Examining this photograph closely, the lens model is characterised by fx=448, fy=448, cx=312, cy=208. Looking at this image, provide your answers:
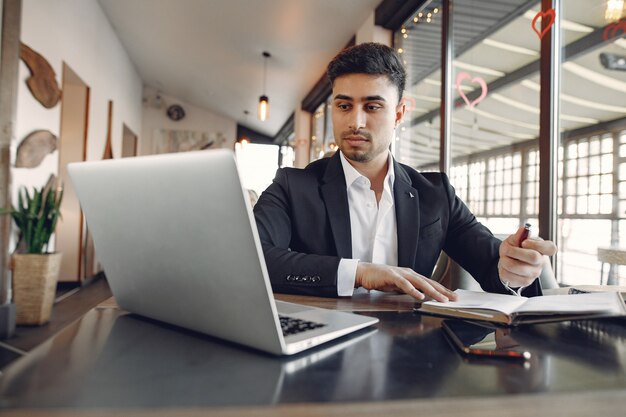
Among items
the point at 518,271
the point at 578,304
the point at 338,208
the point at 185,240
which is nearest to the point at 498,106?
the point at 338,208

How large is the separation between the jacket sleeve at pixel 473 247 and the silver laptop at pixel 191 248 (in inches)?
29.5

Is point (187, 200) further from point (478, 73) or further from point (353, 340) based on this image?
point (478, 73)

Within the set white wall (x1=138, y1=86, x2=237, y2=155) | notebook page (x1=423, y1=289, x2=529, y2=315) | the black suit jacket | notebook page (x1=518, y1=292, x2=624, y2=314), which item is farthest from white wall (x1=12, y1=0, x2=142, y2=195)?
notebook page (x1=518, y1=292, x2=624, y2=314)

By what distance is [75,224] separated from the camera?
16.5 feet

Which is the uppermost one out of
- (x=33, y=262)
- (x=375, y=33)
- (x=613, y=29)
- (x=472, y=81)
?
(x=375, y=33)

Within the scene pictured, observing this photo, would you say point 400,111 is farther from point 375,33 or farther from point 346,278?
point 375,33

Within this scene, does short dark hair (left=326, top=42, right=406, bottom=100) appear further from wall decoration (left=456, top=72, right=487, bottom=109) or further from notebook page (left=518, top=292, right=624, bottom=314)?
wall decoration (left=456, top=72, right=487, bottom=109)

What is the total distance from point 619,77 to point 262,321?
7.00 ft

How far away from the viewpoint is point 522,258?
0.93 metres

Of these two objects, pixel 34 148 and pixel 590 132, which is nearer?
pixel 590 132

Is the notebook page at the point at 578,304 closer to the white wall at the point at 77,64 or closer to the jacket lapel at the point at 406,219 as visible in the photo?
the jacket lapel at the point at 406,219

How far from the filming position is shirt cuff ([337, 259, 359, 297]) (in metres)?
1.04

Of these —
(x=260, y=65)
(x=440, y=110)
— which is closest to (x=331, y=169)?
(x=440, y=110)

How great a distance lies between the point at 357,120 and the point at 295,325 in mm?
989
